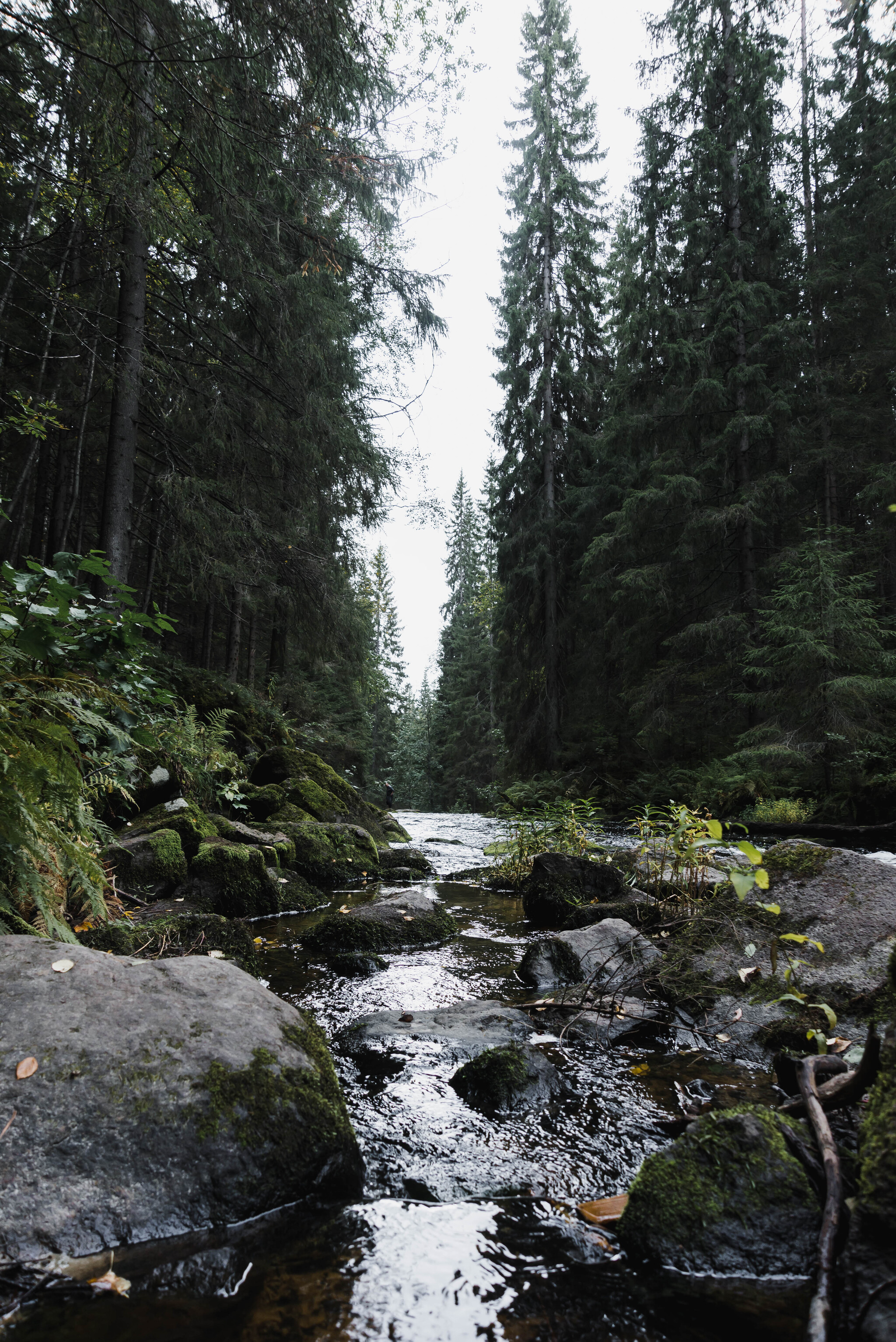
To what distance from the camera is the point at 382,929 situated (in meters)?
5.21

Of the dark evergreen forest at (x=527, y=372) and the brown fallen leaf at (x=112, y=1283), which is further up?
the dark evergreen forest at (x=527, y=372)

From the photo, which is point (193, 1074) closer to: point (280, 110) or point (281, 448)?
point (280, 110)

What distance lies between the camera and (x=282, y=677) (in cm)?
1622

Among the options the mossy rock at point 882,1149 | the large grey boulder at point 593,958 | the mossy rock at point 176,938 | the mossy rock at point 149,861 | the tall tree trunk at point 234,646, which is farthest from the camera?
the tall tree trunk at point 234,646

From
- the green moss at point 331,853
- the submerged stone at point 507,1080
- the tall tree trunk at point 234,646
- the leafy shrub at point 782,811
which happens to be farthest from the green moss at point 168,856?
the leafy shrub at point 782,811

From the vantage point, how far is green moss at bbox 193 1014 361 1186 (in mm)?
1925

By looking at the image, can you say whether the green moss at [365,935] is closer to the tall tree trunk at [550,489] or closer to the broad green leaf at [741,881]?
the broad green leaf at [741,881]

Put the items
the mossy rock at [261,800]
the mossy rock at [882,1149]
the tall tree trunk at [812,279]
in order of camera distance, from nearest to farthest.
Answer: the mossy rock at [882,1149] < the mossy rock at [261,800] < the tall tree trunk at [812,279]

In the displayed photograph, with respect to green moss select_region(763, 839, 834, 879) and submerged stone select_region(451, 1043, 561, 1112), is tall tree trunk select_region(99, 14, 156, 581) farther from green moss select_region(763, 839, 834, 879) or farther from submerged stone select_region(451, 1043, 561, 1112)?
green moss select_region(763, 839, 834, 879)

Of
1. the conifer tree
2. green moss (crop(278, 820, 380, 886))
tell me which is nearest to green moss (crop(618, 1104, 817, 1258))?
green moss (crop(278, 820, 380, 886))

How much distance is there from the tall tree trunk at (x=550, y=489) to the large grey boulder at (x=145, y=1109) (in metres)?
19.0

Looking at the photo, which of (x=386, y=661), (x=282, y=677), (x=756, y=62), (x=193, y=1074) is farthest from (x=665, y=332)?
(x=386, y=661)

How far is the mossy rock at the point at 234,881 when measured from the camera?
5.86 m

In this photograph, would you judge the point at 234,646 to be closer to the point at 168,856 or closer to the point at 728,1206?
the point at 168,856
